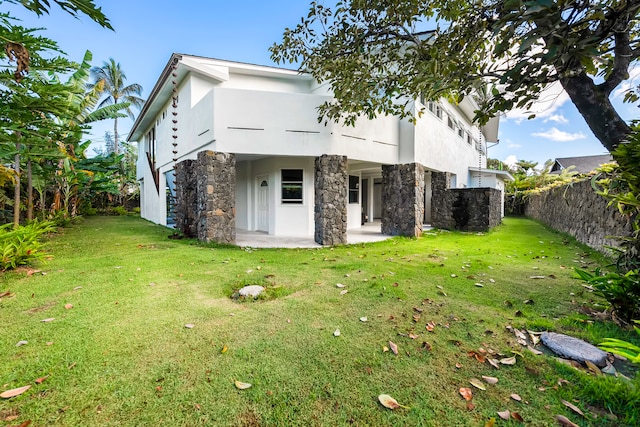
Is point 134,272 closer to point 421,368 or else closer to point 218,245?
point 218,245

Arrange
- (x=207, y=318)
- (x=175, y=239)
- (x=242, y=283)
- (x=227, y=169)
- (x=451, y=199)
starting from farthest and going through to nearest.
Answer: (x=451, y=199), (x=175, y=239), (x=227, y=169), (x=242, y=283), (x=207, y=318)

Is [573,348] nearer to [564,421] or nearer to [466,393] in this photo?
[564,421]

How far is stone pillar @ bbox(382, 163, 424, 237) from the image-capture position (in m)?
11.4

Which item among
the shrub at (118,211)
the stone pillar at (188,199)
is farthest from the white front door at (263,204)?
the shrub at (118,211)

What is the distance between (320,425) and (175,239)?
9675 millimetres

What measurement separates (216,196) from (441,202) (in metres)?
10.5

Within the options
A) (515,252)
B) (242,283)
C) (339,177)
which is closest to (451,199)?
(515,252)

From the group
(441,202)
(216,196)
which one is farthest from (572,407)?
(441,202)

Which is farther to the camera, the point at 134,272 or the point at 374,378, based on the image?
the point at 134,272

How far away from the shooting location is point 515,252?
857 cm

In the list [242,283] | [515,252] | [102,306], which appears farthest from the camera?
[515,252]

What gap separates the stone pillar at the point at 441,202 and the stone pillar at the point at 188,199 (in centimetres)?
1104

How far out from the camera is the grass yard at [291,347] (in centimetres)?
221

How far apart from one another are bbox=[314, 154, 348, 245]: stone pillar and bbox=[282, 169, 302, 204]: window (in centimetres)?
229
